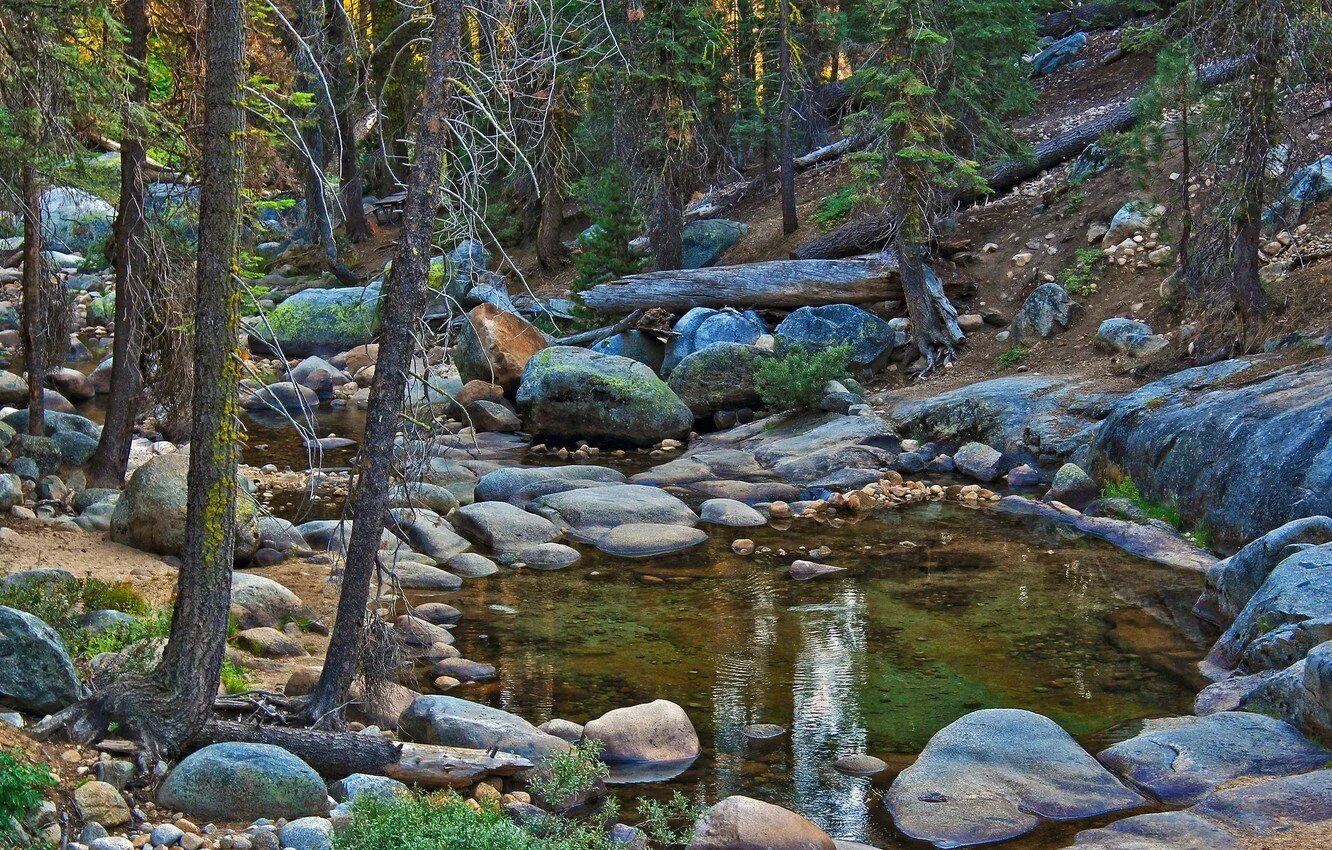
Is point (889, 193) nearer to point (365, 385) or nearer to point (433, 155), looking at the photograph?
point (365, 385)

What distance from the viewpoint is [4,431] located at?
14.0 metres

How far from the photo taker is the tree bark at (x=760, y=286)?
21.5 metres

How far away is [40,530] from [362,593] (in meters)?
5.56

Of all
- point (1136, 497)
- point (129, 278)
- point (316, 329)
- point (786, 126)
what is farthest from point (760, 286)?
point (129, 278)

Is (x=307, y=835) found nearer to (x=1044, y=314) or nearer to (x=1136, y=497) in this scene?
(x=1136, y=497)

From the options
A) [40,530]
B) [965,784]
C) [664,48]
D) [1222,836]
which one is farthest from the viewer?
[664,48]

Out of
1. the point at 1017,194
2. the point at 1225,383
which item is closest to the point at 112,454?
the point at 1225,383

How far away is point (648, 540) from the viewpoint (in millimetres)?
13305

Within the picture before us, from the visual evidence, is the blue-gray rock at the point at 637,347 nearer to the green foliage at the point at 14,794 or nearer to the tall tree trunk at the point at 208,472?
the tall tree trunk at the point at 208,472

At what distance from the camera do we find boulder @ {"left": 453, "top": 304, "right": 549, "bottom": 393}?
20.7 meters

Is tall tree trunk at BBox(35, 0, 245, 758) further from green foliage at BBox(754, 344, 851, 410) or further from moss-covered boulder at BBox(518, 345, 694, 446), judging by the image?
green foliage at BBox(754, 344, 851, 410)

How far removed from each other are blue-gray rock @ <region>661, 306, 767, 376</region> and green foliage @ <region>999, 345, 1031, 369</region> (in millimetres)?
4178

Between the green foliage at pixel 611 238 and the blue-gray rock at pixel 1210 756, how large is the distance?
17472mm

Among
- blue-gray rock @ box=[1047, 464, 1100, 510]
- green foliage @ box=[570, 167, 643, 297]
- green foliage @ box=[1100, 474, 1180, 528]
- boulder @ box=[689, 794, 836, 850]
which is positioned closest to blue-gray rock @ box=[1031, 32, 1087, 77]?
green foliage @ box=[570, 167, 643, 297]
